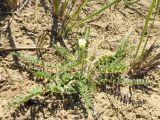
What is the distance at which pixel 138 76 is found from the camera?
1669mm

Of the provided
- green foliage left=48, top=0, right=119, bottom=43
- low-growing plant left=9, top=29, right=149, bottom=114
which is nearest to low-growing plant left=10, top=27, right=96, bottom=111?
low-growing plant left=9, top=29, right=149, bottom=114

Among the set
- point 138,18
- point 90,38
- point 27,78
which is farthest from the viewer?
point 138,18

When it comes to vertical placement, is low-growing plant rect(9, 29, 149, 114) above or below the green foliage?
below

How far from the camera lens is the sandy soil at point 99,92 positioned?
4.78ft

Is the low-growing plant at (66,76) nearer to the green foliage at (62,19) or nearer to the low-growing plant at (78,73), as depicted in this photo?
the low-growing plant at (78,73)

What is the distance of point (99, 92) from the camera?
1.57 m

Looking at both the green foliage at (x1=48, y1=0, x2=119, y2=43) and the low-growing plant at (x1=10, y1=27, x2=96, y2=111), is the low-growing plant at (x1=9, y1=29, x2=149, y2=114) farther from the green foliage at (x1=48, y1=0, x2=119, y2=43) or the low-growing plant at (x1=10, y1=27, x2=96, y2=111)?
the green foliage at (x1=48, y1=0, x2=119, y2=43)

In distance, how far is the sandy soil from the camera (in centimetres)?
146

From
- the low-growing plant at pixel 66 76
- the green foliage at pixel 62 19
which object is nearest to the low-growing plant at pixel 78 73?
the low-growing plant at pixel 66 76

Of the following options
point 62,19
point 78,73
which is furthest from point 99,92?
point 62,19

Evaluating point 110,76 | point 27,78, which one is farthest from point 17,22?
point 110,76

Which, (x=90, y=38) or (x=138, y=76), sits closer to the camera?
(x=138, y=76)

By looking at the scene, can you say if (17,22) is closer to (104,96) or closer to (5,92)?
(5,92)

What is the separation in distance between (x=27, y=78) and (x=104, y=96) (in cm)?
38
